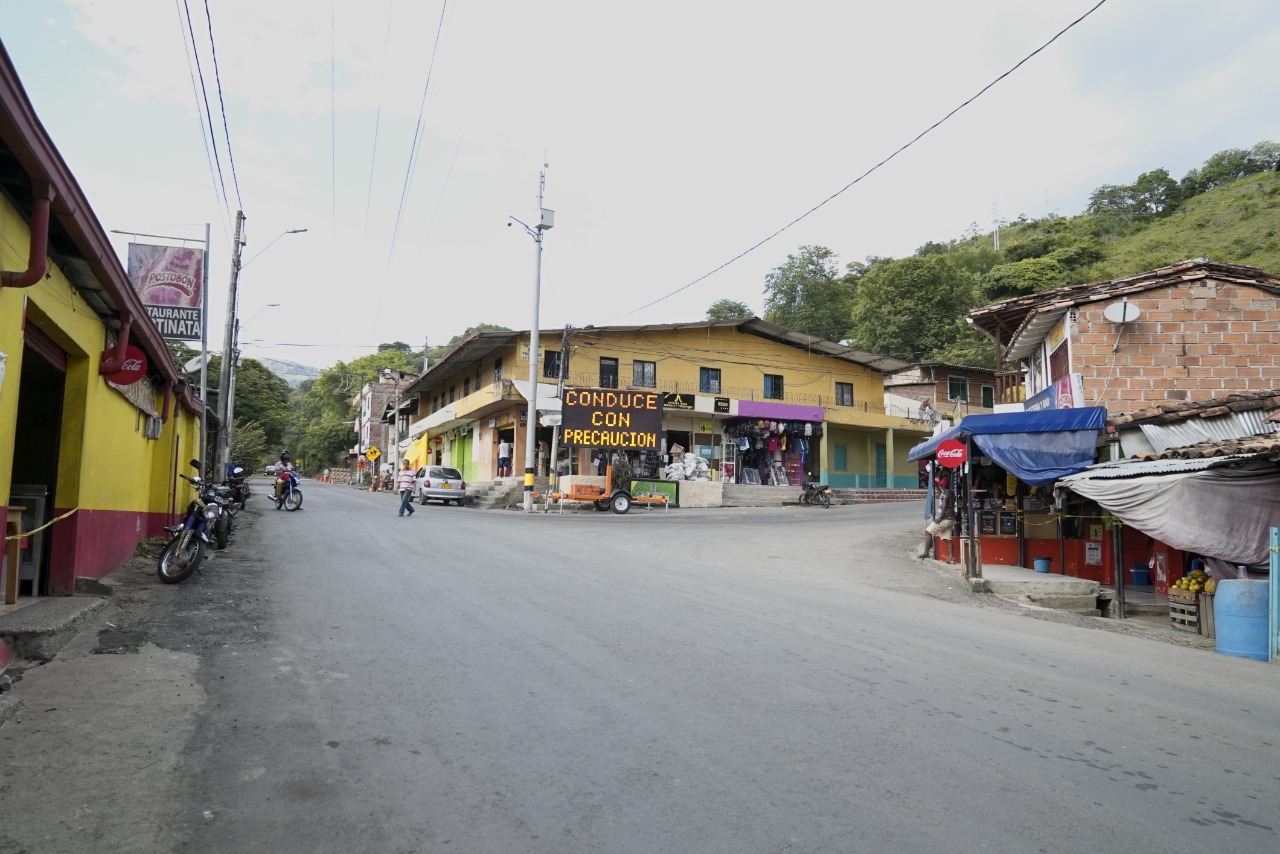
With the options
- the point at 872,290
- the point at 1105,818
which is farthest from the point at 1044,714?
the point at 872,290

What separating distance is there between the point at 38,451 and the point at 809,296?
179 feet

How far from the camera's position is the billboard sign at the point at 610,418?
90.0 ft

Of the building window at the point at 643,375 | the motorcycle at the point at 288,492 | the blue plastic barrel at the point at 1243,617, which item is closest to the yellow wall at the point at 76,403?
the blue plastic barrel at the point at 1243,617

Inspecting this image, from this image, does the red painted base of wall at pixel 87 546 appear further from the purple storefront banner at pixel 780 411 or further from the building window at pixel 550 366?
the purple storefront banner at pixel 780 411

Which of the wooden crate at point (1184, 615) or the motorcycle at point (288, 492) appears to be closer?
the wooden crate at point (1184, 615)

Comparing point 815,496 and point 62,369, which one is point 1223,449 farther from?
point 815,496

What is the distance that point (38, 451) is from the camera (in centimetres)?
872

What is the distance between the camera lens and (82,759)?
3869 mm

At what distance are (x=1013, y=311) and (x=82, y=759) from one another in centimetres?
1945

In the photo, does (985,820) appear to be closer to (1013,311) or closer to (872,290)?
(1013,311)

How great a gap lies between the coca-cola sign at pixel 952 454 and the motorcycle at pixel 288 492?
18195 millimetres

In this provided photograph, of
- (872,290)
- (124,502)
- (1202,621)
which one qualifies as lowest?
(1202,621)

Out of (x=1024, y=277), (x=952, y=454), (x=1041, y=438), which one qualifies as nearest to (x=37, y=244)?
(x=952, y=454)

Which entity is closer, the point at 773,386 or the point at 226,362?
the point at 226,362
